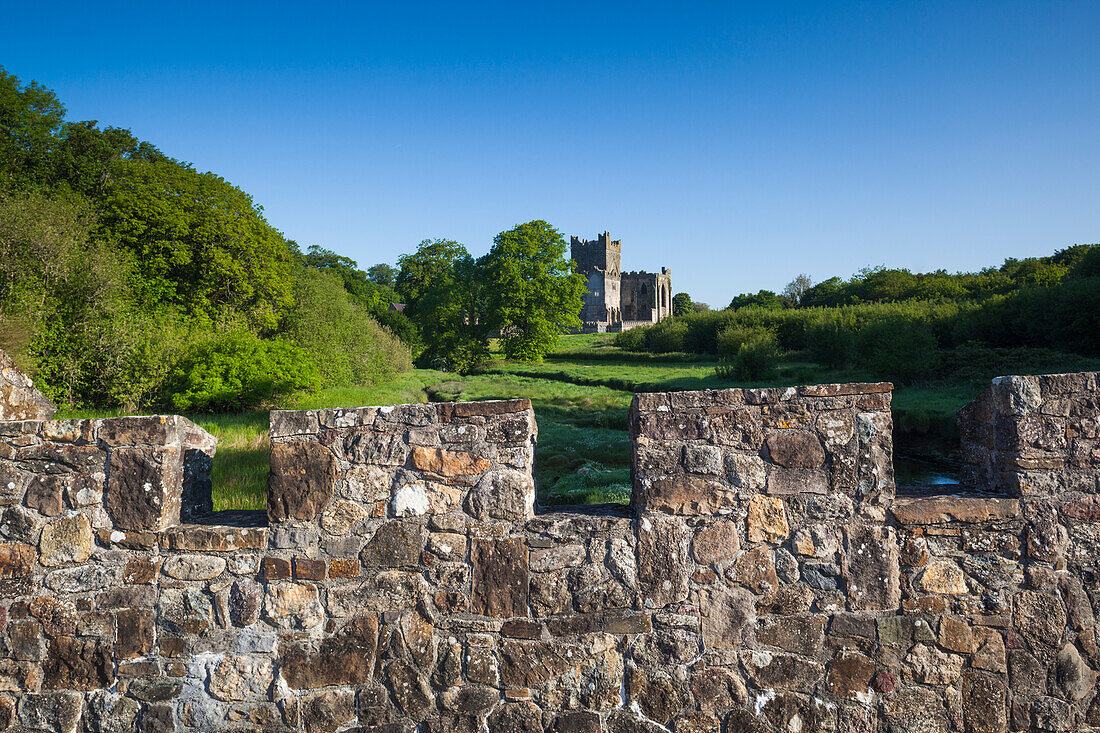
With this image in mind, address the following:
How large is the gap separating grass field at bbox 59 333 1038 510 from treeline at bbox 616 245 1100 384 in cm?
150

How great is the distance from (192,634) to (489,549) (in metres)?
1.57

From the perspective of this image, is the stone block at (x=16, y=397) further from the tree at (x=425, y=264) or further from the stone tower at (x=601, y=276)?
the stone tower at (x=601, y=276)

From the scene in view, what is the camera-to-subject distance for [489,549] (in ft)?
9.93

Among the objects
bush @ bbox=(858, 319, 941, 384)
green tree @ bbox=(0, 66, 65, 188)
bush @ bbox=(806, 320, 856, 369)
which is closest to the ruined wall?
bush @ bbox=(806, 320, 856, 369)

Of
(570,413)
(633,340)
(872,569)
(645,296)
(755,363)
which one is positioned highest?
(645,296)

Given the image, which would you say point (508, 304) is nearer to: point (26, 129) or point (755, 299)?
point (26, 129)

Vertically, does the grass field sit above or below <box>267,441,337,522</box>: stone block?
below

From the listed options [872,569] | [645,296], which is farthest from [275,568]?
[645,296]

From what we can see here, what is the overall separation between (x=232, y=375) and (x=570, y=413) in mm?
10450

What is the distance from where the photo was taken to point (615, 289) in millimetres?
96625

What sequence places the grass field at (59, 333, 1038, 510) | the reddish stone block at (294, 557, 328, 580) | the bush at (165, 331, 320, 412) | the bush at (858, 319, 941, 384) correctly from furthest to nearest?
the bush at (858, 319, 941, 384) → the bush at (165, 331, 320, 412) → the grass field at (59, 333, 1038, 510) → the reddish stone block at (294, 557, 328, 580)

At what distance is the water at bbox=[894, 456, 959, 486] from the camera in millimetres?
11406

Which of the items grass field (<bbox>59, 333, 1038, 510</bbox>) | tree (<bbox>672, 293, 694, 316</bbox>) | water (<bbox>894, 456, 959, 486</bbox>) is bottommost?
water (<bbox>894, 456, 959, 486</bbox>)

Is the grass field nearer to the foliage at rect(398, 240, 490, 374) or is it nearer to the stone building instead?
the foliage at rect(398, 240, 490, 374)
